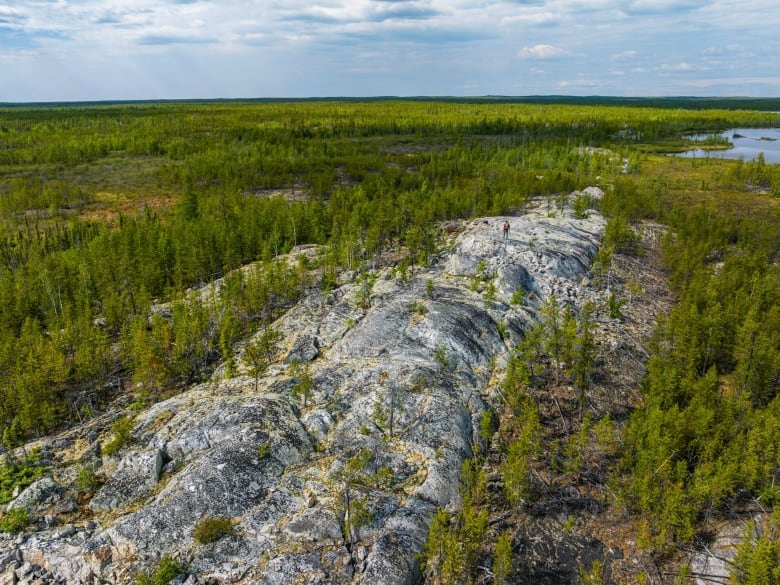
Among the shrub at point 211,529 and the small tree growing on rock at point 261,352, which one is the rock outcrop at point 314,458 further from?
the small tree growing on rock at point 261,352

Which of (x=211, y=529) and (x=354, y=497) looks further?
(x=354, y=497)

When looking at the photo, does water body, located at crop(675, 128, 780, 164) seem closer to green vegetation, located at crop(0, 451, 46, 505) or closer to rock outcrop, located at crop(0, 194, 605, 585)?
rock outcrop, located at crop(0, 194, 605, 585)

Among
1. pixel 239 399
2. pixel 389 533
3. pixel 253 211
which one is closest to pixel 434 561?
pixel 389 533

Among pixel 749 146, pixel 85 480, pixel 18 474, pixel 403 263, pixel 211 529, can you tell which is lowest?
pixel 18 474

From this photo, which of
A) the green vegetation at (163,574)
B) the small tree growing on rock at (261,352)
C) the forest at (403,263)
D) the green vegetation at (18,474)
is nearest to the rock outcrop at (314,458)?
the green vegetation at (163,574)

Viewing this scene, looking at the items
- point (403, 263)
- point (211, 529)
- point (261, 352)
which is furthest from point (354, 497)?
point (403, 263)

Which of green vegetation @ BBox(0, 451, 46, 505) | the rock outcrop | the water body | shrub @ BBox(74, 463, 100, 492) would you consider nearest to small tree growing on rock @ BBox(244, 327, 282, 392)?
the rock outcrop

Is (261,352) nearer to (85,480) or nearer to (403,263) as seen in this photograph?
(85,480)
